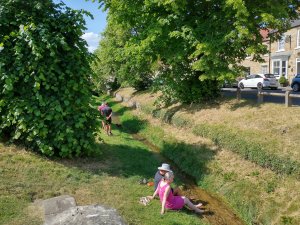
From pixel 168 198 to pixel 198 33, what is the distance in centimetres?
959

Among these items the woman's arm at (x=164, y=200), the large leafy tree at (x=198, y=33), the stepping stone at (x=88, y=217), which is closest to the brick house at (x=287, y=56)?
the large leafy tree at (x=198, y=33)

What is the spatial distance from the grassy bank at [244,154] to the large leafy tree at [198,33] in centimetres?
193

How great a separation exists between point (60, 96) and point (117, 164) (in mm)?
2954

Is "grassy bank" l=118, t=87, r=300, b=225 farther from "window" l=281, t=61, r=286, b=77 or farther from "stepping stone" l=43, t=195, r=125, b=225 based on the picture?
"window" l=281, t=61, r=286, b=77

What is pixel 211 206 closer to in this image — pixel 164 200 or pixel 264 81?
Answer: pixel 164 200

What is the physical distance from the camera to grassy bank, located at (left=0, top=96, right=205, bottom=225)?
8438 millimetres

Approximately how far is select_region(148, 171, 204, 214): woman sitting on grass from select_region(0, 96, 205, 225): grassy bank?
0.66ft

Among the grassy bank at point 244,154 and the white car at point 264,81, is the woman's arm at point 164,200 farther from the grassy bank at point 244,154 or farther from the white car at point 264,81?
the white car at point 264,81

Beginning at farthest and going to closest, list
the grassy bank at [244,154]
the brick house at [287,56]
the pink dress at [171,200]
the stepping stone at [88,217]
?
1. the brick house at [287,56]
2. the grassy bank at [244,154]
3. the pink dress at [171,200]
4. the stepping stone at [88,217]

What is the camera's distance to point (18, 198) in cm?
884

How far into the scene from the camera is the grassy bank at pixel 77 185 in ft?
27.7

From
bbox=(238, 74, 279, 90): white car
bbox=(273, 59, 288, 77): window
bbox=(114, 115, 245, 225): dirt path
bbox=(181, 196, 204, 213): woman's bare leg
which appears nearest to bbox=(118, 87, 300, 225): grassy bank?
bbox=(114, 115, 245, 225): dirt path

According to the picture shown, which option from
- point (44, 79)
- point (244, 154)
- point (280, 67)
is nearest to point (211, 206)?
point (244, 154)

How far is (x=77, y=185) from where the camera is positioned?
32.8 ft
